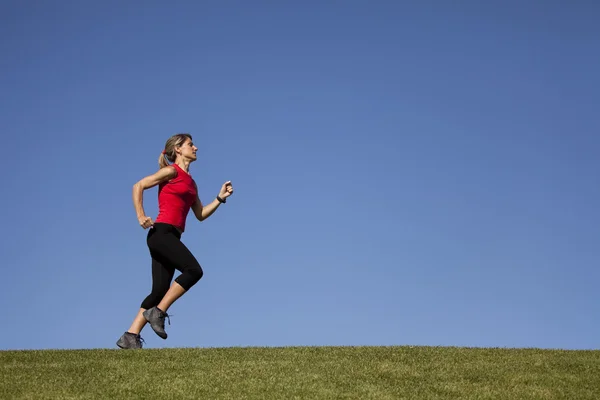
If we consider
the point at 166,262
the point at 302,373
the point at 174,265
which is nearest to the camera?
the point at 302,373

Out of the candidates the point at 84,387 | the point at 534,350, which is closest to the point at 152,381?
the point at 84,387

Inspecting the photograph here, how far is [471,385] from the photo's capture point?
1022 cm

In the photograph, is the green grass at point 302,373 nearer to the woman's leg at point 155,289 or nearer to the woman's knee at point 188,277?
the woman's leg at point 155,289

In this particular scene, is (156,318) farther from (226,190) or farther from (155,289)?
(226,190)

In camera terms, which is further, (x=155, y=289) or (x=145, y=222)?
(x=155, y=289)

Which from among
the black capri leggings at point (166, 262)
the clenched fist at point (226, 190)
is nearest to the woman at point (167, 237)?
the black capri leggings at point (166, 262)

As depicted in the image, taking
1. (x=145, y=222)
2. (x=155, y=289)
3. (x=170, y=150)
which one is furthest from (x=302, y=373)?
(x=170, y=150)

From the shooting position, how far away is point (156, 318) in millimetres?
11930

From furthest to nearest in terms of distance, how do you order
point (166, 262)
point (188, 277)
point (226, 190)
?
point (226, 190) < point (166, 262) < point (188, 277)

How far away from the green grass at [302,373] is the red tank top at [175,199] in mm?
2147

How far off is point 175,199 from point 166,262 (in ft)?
3.44

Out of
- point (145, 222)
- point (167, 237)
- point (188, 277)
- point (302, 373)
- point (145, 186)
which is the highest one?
point (145, 186)

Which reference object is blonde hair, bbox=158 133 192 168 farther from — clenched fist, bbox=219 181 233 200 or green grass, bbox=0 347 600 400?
green grass, bbox=0 347 600 400

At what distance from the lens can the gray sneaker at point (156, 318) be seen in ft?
Result: 39.1
